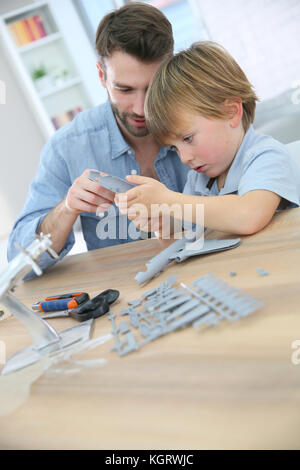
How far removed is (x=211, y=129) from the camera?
3.67 ft

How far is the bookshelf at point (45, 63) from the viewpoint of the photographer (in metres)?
3.95

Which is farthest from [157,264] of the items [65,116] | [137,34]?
[65,116]

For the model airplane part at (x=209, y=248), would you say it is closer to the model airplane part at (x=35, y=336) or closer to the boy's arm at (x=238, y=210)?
the boy's arm at (x=238, y=210)

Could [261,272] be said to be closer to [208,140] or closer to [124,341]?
[124,341]

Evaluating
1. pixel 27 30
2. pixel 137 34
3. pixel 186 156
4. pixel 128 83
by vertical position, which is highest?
pixel 27 30

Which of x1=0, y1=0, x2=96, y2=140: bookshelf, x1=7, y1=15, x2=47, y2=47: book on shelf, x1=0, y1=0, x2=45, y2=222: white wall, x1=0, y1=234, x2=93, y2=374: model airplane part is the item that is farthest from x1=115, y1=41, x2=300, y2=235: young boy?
x1=0, y1=0, x2=45, y2=222: white wall

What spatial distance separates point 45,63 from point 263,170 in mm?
3795

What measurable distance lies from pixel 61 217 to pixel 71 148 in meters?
0.36

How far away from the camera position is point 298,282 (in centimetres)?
62

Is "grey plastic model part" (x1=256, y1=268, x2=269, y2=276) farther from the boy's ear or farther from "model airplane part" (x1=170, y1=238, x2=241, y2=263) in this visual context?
the boy's ear

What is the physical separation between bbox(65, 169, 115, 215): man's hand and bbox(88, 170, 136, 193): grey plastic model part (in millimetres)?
61

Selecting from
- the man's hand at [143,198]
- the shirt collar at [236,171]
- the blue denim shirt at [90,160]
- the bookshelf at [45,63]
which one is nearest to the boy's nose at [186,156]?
the shirt collar at [236,171]

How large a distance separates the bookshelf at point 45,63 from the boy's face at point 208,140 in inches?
126
